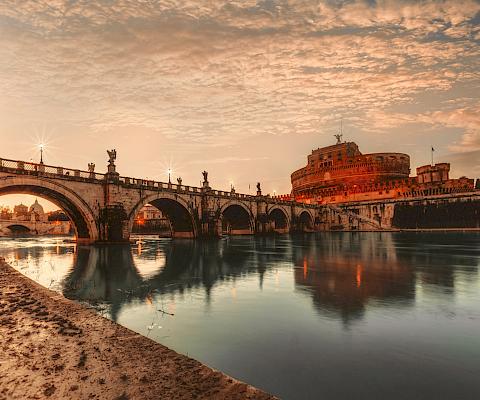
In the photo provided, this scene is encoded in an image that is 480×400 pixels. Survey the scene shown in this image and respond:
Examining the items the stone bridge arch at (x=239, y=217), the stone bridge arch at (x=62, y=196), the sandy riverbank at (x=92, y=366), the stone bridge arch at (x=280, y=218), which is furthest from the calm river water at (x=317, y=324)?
the stone bridge arch at (x=280, y=218)

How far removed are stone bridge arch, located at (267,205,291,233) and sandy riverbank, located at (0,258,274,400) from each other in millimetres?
58903

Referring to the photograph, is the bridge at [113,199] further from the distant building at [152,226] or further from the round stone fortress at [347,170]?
the round stone fortress at [347,170]

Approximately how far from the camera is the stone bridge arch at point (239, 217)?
187 feet

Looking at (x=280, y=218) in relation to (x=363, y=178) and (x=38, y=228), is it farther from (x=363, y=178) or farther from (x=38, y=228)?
(x=38, y=228)

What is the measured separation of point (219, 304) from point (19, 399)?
21.7ft

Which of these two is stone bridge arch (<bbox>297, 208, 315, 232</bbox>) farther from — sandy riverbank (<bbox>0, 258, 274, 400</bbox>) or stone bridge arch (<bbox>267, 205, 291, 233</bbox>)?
sandy riverbank (<bbox>0, 258, 274, 400</bbox>)

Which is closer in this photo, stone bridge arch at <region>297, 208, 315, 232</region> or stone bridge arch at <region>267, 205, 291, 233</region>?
stone bridge arch at <region>267, 205, 291, 233</region>

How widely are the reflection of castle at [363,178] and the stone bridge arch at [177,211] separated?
189 ft

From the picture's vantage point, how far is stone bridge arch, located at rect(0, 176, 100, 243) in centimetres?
2712

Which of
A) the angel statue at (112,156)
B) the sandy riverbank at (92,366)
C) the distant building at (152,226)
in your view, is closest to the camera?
the sandy riverbank at (92,366)

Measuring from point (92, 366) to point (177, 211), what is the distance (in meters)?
44.0

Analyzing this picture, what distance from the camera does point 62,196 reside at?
3084 centimetres

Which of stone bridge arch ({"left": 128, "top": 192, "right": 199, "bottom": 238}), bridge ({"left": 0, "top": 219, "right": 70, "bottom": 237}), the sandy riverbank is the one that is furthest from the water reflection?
bridge ({"left": 0, "top": 219, "right": 70, "bottom": 237})

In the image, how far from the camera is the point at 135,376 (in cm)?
365
